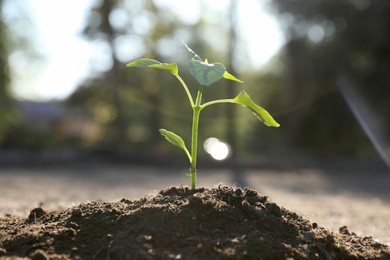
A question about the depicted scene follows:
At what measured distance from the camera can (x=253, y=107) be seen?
2123 mm

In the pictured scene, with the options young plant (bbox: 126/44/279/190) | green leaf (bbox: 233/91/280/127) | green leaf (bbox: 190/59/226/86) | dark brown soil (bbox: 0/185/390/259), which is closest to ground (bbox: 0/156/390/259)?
dark brown soil (bbox: 0/185/390/259)

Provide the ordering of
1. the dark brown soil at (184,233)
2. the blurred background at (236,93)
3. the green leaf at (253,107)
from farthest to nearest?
the blurred background at (236,93) → the green leaf at (253,107) → the dark brown soil at (184,233)

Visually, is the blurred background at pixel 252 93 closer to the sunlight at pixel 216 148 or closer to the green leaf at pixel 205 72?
the sunlight at pixel 216 148

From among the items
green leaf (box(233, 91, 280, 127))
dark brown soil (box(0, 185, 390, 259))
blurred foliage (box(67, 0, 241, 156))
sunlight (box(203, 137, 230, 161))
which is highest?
blurred foliage (box(67, 0, 241, 156))

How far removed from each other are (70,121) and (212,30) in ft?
36.9

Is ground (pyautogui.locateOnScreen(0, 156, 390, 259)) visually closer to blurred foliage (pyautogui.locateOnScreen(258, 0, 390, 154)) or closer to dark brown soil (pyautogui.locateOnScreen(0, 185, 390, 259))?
dark brown soil (pyautogui.locateOnScreen(0, 185, 390, 259))

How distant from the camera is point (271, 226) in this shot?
207 centimetres

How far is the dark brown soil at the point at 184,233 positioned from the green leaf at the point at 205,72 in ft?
1.85

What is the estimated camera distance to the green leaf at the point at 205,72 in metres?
1.86

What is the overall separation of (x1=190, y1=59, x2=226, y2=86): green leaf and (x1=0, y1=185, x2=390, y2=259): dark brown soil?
57cm

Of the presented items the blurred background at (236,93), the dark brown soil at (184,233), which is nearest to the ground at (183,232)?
the dark brown soil at (184,233)

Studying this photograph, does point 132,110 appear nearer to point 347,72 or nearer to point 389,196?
point 347,72

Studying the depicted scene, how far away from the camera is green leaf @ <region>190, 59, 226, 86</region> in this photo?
1863mm

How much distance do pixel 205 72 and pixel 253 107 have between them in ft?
1.10
